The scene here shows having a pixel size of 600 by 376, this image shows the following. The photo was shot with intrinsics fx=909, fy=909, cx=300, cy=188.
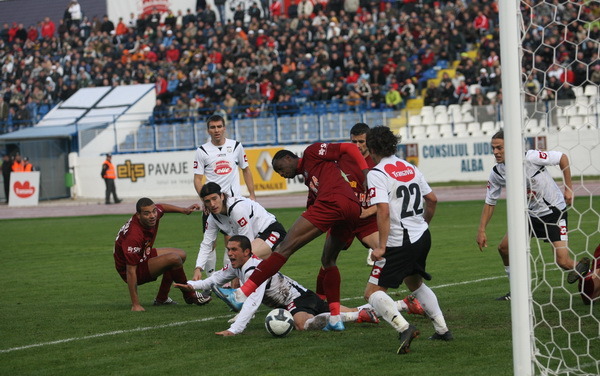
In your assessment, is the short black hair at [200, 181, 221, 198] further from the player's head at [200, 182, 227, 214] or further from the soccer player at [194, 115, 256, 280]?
the soccer player at [194, 115, 256, 280]

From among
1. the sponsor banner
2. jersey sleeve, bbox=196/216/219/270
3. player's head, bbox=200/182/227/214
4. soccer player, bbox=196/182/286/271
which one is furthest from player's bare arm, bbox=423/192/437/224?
the sponsor banner

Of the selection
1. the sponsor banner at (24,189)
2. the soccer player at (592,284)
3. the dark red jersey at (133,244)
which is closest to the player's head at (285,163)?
the dark red jersey at (133,244)

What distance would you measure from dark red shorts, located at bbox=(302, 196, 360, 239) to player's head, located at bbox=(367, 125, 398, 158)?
42.2 inches

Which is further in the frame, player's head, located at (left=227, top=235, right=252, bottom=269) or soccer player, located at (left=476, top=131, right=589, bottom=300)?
soccer player, located at (left=476, top=131, right=589, bottom=300)

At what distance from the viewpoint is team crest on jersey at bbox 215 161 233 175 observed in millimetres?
12367

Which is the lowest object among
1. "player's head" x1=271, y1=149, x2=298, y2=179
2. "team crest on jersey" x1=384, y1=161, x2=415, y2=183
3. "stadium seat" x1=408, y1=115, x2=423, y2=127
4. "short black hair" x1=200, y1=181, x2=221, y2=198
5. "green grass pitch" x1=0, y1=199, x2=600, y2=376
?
"green grass pitch" x1=0, y1=199, x2=600, y2=376

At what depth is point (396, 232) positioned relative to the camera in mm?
7418

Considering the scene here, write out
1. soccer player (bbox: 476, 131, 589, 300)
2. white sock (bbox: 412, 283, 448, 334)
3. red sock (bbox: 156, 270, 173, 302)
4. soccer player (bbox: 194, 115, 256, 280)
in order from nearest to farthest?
white sock (bbox: 412, 283, 448, 334) < soccer player (bbox: 476, 131, 589, 300) < red sock (bbox: 156, 270, 173, 302) < soccer player (bbox: 194, 115, 256, 280)

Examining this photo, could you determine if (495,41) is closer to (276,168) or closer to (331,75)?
(331,75)

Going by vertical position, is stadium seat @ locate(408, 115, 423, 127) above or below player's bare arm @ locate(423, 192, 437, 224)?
above

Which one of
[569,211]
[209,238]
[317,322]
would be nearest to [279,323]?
[317,322]

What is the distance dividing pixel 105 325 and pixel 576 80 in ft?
72.8

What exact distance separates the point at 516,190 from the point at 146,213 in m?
5.25

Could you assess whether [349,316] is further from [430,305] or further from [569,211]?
[569,211]
